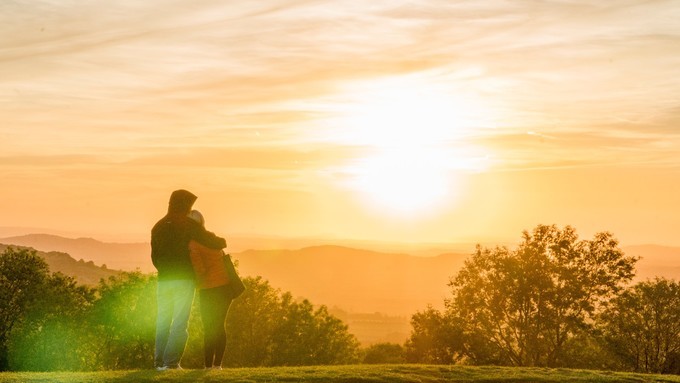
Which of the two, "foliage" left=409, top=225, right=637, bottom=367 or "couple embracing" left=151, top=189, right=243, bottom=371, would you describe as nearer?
"couple embracing" left=151, top=189, right=243, bottom=371

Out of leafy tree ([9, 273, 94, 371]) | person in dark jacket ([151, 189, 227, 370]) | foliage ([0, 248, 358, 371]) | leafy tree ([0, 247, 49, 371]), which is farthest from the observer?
leafy tree ([0, 247, 49, 371])

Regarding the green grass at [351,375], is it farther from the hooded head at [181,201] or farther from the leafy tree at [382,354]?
the leafy tree at [382,354]

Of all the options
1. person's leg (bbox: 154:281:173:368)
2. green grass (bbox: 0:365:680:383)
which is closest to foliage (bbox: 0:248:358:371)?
green grass (bbox: 0:365:680:383)

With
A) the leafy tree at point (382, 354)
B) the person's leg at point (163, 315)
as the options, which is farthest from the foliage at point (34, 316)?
the person's leg at point (163, 315)

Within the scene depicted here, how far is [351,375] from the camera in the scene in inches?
740

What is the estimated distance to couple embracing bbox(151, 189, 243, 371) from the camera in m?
17.0

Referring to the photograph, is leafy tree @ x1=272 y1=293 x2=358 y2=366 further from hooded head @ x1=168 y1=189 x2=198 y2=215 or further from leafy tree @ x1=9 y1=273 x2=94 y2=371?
hooded head @ x1=168 y1=189 x2=198 y2=215

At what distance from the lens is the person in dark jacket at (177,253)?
17016mm

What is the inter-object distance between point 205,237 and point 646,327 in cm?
5187

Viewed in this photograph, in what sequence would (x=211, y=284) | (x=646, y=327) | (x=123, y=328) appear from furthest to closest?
(x=646, y=327) < (x=123, y=328) < (x=211, y=284)

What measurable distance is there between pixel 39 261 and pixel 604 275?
43348mm

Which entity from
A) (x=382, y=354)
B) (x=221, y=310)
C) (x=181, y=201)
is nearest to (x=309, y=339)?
(x=382, y=354)

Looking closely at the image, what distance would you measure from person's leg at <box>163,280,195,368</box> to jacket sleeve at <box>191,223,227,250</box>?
100 centimetres

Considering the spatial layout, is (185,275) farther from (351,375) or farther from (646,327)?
(646,327)
